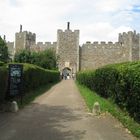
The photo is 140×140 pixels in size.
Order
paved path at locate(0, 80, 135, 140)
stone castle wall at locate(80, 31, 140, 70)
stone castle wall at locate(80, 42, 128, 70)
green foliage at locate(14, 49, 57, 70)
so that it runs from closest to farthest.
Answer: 1. paved path at locate(0, 80, 135, 140)
2. green foliage at locate(14, 49, 57, 70)
3. stone castle wall at locate(80, 31, 140, 70)
4. stone castle wall at locate(80, 42, 128, 70)

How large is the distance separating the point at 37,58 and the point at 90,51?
82.0 feet

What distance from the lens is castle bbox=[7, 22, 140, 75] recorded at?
92.9 m

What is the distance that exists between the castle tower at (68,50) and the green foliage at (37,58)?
1568cm

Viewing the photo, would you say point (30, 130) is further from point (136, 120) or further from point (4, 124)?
point (136, 120)

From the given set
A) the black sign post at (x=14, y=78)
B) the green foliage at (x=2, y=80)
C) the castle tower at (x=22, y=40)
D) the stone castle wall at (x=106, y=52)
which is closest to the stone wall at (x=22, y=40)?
the castle tower at (x=22, y=40)

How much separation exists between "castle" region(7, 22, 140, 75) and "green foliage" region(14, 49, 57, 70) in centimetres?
1600

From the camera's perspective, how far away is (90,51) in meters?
93.8

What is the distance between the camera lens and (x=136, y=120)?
12648 millimetres

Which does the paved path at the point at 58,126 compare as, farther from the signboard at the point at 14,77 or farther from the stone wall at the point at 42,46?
the stone wall at the point at 42,46

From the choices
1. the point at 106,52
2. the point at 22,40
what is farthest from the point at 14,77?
the point at 22,40

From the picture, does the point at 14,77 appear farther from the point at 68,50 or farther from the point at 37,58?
the point at 68,50

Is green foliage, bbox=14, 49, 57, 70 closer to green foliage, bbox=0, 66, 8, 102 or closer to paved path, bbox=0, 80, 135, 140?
green foliage, bbox=0, 66, 8, 102

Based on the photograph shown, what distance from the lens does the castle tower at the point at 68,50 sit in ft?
304

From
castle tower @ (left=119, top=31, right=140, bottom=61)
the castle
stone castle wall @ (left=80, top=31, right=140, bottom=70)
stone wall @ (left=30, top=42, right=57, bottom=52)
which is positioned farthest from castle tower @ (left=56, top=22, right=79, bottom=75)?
castle tower @ (left=119, top=31, right=140, bottom=61)
